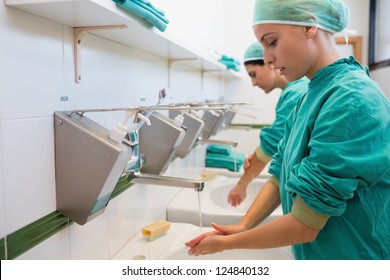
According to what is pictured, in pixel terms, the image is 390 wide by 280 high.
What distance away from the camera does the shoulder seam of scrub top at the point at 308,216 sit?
31.4 inches

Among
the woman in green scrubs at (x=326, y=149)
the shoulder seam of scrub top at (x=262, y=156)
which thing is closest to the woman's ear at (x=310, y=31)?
the woman in green scrubs at (x=326, y=149)

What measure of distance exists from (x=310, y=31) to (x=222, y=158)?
1942mm

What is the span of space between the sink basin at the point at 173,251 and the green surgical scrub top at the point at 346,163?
20.0 inches

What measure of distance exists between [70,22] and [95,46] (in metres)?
0.19

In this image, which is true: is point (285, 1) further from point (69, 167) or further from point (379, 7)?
point (379, 7)

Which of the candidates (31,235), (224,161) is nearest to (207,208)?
(224,161)

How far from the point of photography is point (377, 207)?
832 millimetres

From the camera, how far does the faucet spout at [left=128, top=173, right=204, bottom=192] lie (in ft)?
3.87

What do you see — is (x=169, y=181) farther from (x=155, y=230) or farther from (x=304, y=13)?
(x=304, y=13)

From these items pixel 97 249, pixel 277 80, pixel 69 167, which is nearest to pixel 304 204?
pixel 69 167

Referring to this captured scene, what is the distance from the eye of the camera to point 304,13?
850 millimetres

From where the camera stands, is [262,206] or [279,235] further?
[262,206]

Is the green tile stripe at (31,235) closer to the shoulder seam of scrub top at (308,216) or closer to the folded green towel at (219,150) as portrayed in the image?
the shoulder seam of scrub top at (308,216)
